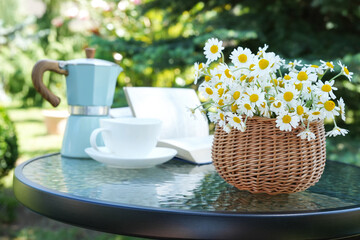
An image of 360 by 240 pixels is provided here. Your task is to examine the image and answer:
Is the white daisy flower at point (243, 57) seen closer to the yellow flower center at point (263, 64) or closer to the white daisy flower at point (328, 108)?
the yellow flower center at point (263, 64)

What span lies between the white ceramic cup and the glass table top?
6 centimetres

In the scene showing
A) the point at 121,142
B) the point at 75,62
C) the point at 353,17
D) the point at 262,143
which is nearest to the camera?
the point at 262,143

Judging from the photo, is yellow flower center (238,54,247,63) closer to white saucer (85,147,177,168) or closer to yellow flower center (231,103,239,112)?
yellow flower center (231,103,239,112)

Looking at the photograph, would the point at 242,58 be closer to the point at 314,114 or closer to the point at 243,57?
the point at 243,57

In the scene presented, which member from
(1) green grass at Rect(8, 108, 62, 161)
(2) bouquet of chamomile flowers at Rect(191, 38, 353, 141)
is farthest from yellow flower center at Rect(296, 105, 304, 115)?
(1) green grass at Rect(8, 108, 62, 161)

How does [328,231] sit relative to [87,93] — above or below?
below

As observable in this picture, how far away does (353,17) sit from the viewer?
3273mm

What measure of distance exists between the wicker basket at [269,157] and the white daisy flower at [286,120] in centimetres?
3

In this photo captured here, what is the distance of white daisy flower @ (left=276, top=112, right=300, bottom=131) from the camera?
84cm

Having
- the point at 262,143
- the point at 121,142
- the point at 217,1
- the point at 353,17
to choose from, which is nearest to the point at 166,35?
the point at 217,1

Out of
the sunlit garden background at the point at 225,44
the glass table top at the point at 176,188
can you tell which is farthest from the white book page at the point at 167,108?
the sunlit garden background at the point at 225,44

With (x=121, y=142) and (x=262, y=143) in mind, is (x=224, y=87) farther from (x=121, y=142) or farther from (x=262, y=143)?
(x=121, y=142)

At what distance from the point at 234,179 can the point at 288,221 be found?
0.64 feet

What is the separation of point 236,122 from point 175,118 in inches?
26.8
